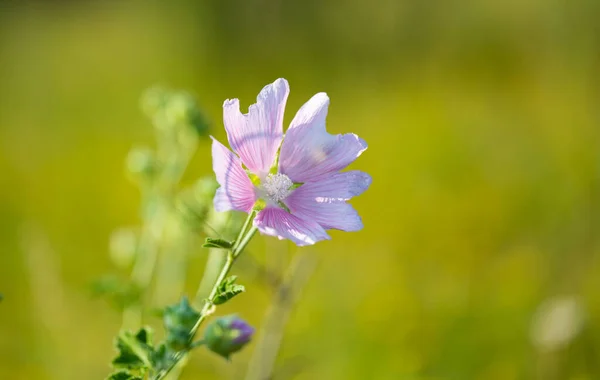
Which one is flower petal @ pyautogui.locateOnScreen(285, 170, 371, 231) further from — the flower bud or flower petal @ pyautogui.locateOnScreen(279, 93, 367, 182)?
the flower bud

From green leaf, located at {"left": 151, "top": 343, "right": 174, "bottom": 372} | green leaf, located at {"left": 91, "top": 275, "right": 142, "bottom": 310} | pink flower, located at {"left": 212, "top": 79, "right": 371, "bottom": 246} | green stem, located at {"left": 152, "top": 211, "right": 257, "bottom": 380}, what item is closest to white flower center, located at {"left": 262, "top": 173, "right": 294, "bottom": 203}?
pink flower, located at {"left": 212, "top": 79, "right": 371, "bottom": 246}

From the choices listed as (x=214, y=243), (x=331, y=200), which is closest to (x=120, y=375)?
(x=214, y=243)

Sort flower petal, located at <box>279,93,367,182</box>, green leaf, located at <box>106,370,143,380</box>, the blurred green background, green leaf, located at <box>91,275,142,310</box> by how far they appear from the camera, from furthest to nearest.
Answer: the blurred green background
green leaf, located at <box>91,275,142,310</box>
flower petal, located at <box>279,93,367,182</box>
green leaf, located at <box>106,370,143,380</box>

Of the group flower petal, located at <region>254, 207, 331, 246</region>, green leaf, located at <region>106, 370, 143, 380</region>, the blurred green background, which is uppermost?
the blurred green background

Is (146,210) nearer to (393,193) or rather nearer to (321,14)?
(393,193)

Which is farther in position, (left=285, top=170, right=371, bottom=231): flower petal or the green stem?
(left=285, top=170, right=371, bottom=231): flower petal

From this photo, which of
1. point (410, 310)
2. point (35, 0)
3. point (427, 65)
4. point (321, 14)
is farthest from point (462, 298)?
point (35, 0)

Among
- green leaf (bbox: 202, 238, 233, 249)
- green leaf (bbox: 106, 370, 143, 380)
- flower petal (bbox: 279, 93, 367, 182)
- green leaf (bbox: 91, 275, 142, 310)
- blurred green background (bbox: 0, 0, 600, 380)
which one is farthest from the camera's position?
blurred green background (bbox: 0, 0, 600, 380)

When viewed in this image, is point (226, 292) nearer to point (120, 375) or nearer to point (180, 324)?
point (180, 324)
